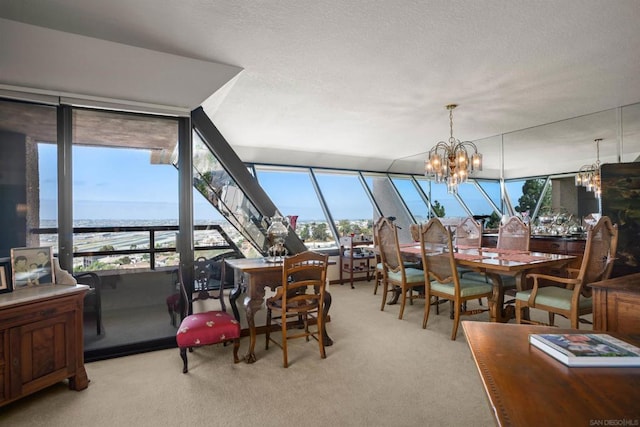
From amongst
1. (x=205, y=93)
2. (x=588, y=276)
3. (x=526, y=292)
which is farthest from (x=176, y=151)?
(x=588, y=276)

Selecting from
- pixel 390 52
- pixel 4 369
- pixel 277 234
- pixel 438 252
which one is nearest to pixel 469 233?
pixel 438 252

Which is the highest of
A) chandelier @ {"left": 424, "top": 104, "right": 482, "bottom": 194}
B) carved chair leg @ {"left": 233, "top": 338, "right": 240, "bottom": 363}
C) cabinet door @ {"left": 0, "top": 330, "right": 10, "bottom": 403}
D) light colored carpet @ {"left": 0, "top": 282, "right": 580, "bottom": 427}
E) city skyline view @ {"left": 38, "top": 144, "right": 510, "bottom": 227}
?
chandelier @ {"left": 424, "top": 104, "right": 482, "bottom": 194}

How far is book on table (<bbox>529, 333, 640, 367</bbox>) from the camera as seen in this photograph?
36.7 inches

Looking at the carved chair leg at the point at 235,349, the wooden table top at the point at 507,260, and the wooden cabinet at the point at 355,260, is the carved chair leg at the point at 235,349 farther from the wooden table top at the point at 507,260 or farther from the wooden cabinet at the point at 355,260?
the wooden cabinet at the point at 355,260

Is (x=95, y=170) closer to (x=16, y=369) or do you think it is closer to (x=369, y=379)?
(x=16, y=369)

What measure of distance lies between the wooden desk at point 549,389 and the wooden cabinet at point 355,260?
4899 millimetres

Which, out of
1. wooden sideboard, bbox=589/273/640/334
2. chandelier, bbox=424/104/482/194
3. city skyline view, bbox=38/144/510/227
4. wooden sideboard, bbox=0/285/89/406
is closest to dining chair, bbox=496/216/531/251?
chandelier, bbox=424/104/482/194

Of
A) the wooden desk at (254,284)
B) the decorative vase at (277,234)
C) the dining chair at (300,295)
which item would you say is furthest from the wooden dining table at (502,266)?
the decorative vase at (277,234)

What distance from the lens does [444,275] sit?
3.47 m

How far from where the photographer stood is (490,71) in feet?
9.70

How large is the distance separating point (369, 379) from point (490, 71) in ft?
9.19

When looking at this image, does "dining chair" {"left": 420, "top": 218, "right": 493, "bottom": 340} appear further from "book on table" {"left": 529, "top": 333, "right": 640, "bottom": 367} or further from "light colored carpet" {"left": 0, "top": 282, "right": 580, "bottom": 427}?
"book on table" {"left": 529, "top": 333, "right": 640, "bottom": 367}

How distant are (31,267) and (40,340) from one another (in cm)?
58

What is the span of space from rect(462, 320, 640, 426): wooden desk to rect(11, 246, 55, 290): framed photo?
2.95 metres
